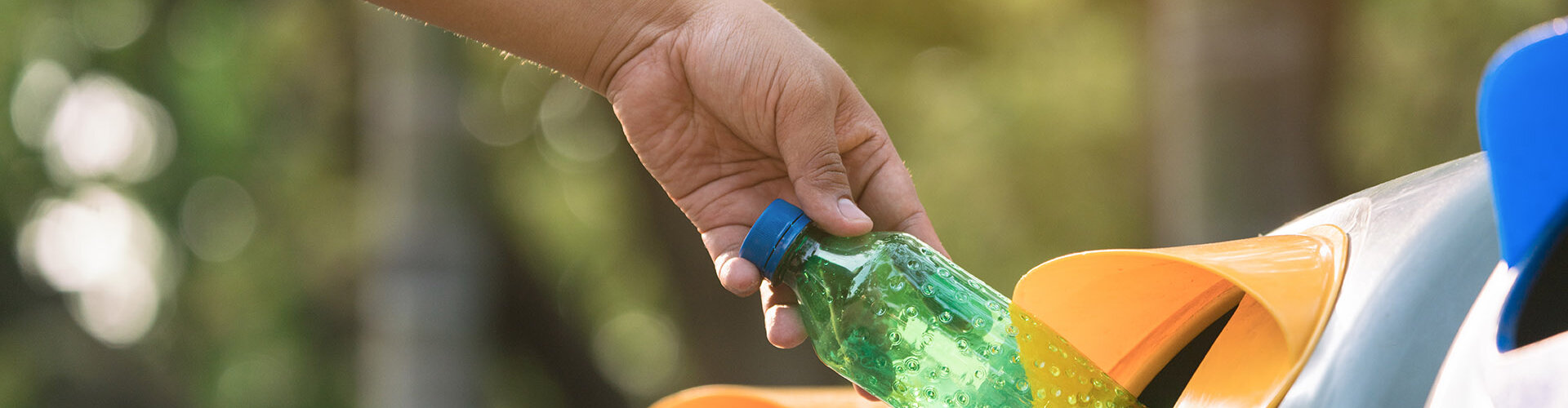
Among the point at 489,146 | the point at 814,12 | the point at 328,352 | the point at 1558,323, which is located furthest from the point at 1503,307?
the point at 328,352

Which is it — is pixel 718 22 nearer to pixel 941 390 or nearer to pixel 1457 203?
pixel 941 390

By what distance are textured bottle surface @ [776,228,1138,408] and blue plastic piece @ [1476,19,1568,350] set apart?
0.48 meters

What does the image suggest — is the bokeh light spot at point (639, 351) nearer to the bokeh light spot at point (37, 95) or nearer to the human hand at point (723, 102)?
the bokeh light spot at point (37, 95)

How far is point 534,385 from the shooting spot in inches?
394

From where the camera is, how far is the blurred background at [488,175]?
18.0ft

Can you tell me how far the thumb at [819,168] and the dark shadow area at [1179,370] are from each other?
1.38 ft

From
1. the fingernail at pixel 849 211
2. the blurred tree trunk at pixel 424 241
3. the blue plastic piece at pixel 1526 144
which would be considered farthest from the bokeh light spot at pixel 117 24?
the blue plastic piece at pixel 1526 144

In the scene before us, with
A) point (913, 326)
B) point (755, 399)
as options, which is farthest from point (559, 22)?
point (913, 326)

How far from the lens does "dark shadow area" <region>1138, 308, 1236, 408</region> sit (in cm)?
134

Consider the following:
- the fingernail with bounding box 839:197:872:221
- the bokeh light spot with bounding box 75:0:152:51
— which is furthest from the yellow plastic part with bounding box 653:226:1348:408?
the bokeh light spot with bounding box 75:0:152:51

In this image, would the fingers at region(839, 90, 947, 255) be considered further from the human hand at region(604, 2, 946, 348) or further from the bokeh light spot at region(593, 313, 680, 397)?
the bokeh light spot at region(593, 313, 680, 397)

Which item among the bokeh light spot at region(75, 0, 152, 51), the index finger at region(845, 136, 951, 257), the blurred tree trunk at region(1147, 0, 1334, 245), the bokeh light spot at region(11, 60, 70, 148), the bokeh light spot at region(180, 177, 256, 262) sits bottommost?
the index finger at region(845, 136, 951, 257)

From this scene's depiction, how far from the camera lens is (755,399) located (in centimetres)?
168

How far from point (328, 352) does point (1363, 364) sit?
34.6 ft
